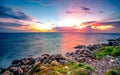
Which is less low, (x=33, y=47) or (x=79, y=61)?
(x=79, y=61)

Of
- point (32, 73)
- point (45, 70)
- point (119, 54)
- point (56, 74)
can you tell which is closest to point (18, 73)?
point (32, 73)

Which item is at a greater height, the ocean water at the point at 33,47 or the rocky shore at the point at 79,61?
the rocky shore at the point at 79,61

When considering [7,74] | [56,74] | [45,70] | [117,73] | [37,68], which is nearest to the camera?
[117,73]

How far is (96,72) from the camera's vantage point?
12648mm

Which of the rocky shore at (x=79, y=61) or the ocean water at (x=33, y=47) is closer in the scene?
the rocky shore at (x=79, y=61)

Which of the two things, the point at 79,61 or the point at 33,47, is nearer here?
the point at 79,61

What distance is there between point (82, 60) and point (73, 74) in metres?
8.25

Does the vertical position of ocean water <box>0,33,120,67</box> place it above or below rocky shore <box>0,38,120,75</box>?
below

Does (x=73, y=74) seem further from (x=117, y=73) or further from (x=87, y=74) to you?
(x=117, y=73)

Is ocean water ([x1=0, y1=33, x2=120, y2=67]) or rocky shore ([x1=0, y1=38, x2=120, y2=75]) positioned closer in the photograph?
rocky shore ([x1=0, y1=38, x2=120, y2=75])

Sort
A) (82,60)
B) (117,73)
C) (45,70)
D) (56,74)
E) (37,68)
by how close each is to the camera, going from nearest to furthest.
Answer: (117,73) → (56,74) → (45,70) → (37,68) → (82,60)

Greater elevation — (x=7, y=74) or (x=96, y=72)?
(x=96, y=72)

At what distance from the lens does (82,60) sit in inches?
744

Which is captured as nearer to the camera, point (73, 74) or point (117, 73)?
point (117, 73)
